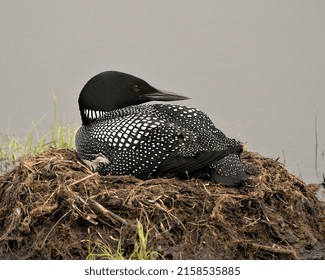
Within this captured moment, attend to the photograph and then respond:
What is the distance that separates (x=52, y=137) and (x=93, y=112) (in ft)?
5.14

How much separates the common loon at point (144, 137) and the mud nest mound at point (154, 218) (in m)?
0.12

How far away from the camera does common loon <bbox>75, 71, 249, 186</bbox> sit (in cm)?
704

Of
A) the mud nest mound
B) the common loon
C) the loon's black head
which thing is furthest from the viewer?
the loon's black head

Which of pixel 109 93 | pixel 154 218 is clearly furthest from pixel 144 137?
pixel 154 218

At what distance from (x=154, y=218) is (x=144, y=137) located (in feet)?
2.20

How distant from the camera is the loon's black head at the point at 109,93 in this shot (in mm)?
7430

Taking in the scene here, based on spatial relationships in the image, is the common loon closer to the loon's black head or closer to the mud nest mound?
the loon's black head

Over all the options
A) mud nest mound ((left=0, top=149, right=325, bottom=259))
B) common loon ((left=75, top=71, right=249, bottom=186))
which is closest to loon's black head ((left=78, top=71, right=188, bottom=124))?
common loon ((left=75, top=71, right=249, bottom=186))

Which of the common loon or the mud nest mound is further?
the common loon

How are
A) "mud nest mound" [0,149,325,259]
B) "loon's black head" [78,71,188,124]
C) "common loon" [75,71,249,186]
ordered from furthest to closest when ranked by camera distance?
"loon's black head" [78,71,188,124] → "common loon" [75,71,249,186] → "mud nest mound" [0,149,325,259]

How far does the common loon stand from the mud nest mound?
125 millimetres

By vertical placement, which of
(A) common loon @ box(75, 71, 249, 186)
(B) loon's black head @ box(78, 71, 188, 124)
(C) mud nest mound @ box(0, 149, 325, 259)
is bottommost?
(C) mud nest mound @ box(0, 149, 325, 259)
